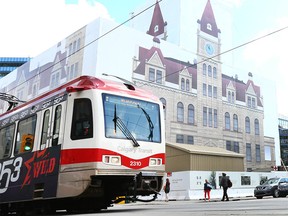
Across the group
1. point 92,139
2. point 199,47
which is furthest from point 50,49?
point 92,139

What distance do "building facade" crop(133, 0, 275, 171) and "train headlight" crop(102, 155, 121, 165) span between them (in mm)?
30879

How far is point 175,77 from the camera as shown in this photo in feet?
146

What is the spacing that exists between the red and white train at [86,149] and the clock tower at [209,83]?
1434 inches

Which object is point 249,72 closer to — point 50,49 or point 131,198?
point 50,49

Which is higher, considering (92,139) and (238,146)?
(238,146)

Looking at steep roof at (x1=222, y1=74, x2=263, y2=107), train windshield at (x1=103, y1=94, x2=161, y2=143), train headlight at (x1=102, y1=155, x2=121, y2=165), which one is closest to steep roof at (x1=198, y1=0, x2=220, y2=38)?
Result: steep roof at (x1=222, y1=74, x2=263, y2=107)

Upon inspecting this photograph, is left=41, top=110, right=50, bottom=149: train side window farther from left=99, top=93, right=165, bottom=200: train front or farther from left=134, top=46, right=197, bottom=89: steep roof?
left=134, top=46, right=197, bottom=89: steep roof

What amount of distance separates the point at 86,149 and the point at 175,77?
36.1 m

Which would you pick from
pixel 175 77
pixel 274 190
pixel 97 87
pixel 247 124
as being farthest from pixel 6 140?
pixel 247 124

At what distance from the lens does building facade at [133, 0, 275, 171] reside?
42594mm

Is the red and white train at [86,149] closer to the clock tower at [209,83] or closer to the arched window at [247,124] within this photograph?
the clock tower at [209,83]

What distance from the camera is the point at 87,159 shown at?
8.99m

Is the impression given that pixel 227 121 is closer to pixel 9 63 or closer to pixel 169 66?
pixel 169 66

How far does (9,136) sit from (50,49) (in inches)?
1505
